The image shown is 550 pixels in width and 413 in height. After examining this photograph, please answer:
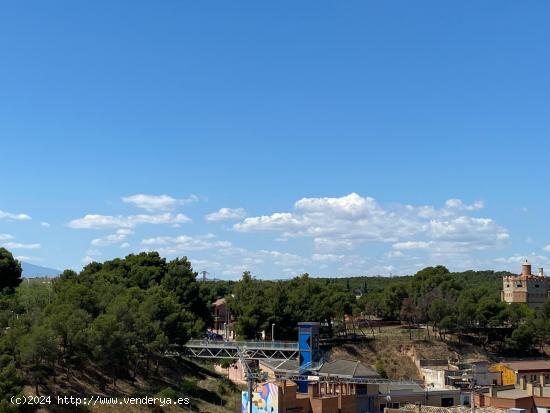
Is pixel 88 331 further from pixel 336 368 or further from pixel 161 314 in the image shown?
pixel 336 368

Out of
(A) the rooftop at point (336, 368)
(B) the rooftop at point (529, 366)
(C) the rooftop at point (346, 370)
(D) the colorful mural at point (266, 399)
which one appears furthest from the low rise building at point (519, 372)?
(D) the colorful mural at point (266, 399)

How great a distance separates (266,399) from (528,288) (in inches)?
3093

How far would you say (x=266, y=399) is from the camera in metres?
47.2

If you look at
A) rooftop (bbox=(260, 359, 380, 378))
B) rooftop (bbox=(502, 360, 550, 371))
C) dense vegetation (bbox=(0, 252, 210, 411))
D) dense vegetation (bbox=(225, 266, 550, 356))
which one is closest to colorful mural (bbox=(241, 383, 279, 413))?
rooftop (bbox=(260, 359, 380, 378))

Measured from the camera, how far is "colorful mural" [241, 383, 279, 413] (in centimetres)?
4622

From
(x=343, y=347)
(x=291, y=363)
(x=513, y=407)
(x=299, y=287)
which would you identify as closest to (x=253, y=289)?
(x=299, y=287)

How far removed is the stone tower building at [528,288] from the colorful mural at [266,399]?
76880mm

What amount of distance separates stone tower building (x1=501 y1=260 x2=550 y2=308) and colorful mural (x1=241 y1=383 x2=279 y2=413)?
252 feet

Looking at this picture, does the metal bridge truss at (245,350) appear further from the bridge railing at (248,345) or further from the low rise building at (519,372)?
the low rise building at (519,372)

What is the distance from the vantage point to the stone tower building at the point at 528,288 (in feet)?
372

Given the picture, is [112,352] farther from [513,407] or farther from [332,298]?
[332,298]

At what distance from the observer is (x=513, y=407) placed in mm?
49469

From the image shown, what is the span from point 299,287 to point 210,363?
66.1ft

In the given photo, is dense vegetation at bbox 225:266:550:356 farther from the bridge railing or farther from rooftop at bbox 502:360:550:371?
rooftop at bbox 502:360:550:371
